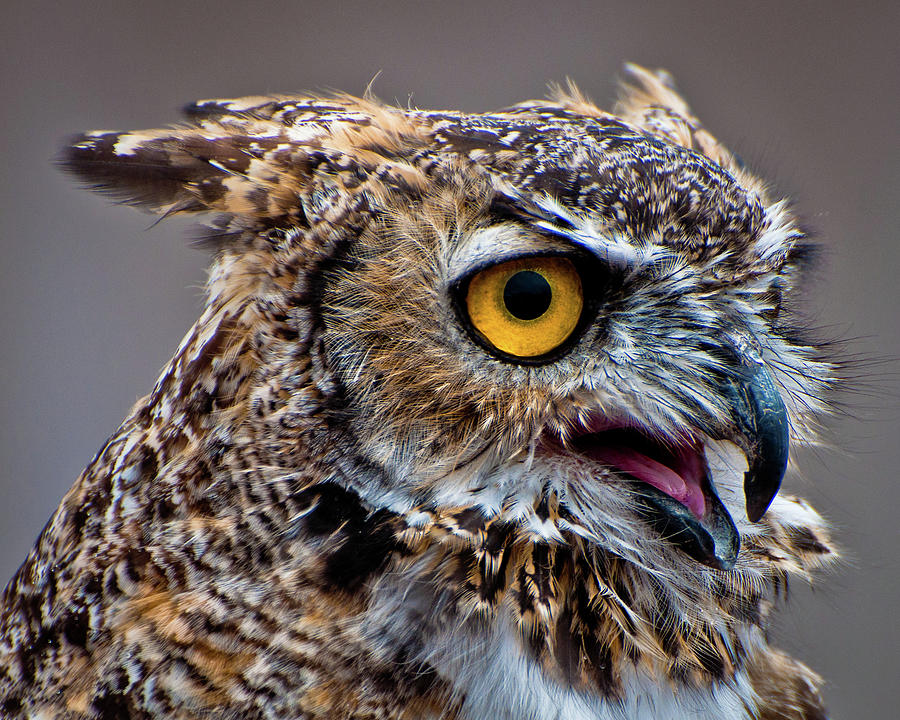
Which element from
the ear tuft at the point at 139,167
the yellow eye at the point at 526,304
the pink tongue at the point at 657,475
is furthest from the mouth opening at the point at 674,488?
the ear tuft at the point at 139,167

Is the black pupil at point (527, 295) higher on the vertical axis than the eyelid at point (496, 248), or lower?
lower

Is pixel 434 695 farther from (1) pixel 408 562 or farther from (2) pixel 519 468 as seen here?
(2) pixel 519 468

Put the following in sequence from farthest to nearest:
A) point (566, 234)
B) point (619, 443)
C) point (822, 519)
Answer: point (822, 519) < point (619, 443) < point (566, 234)

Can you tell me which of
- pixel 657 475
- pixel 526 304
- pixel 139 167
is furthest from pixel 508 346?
pixel 139 167

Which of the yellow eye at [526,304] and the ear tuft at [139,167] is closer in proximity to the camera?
the yellow eye at [526,304]

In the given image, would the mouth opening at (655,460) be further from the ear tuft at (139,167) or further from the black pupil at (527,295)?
the ear tuft at (139,167)

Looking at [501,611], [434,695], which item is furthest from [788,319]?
[434,695]

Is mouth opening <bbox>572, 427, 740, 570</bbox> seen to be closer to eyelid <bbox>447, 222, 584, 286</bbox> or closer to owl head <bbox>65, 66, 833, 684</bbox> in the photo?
owl head <bbox>65, 66, 833, 684</bbox>

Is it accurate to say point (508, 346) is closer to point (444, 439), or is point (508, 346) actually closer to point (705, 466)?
point (444, 439)
